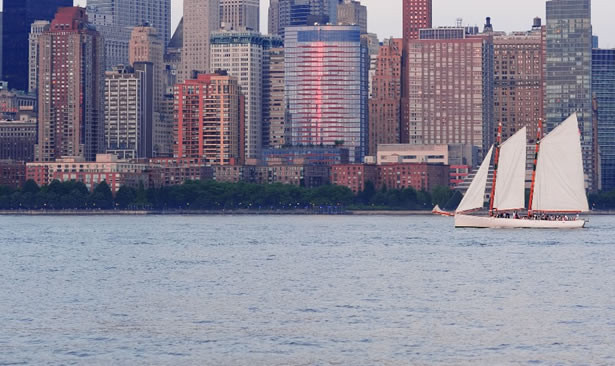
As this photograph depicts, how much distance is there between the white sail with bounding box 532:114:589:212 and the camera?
148875 millimetres

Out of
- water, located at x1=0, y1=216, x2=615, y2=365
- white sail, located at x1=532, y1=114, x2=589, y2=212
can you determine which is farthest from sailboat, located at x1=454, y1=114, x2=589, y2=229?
Result: water, located at x1=0, y1=216, x2=615, y2=365

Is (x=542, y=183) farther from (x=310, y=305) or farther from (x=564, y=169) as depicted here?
(x=310, y=305)

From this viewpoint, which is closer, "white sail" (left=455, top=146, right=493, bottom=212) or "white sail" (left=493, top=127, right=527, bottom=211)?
"white sail" (left=493, top=127, right=527, bottom=211)

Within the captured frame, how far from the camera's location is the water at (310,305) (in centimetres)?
5491

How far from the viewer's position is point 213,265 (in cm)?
9950

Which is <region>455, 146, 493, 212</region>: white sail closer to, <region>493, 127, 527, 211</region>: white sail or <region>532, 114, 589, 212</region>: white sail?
<region>493, 127, 527, 211</region>: white sail

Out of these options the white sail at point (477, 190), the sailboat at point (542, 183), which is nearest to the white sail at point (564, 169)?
the sailboat at point (542, 183)

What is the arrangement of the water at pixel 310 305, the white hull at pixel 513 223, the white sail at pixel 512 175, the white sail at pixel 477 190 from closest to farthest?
the water at pixel 310 305 < the white sail at pixel 512 175 < the white hull at pixel 513 223 < the white sail at pixel 477 190

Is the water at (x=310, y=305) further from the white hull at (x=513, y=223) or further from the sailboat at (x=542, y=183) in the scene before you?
the white hull at (x=513, y=223)

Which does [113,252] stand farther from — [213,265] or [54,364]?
[54,364]

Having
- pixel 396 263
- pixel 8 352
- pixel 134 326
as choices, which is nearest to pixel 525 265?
pixel 396 263

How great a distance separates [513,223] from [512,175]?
5.32 metres

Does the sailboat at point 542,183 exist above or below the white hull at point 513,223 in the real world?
above

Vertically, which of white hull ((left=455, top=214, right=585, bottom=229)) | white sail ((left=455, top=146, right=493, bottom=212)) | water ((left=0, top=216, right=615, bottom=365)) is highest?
white sail ((left=455, top=146, right=493, bottom=212))
